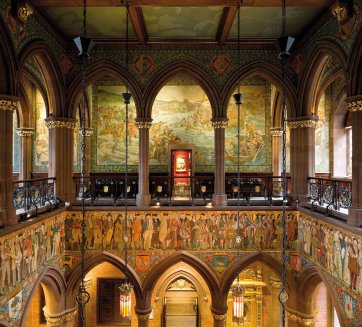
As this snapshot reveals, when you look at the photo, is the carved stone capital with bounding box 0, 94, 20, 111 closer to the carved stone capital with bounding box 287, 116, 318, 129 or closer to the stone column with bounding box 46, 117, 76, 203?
the stone column with bounding box 46, 117, 76, 203

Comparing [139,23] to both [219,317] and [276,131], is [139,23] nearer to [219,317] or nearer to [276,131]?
[276,131]

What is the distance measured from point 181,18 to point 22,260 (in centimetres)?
776

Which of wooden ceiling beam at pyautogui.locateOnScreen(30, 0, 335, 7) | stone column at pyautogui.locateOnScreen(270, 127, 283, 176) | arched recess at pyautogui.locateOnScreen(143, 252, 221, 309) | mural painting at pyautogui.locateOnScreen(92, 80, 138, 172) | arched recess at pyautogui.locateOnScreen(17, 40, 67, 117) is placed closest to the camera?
wooden ceiling beam at pyautogui.locateOnScreen(30, 0, 335, 7)

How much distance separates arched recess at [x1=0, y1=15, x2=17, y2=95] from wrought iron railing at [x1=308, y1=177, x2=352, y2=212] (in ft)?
27.0

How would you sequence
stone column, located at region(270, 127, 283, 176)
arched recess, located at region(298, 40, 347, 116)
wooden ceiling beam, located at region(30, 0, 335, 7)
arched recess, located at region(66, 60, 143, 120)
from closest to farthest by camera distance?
wooden ceiling beam, located at region(30, 0, 335, 7) < arched recess, located at region(298, 40, 347, 116) < arched recess, located at region(66, 60, 143, 120) < stone column, located at region(270, 127, 283, 176)

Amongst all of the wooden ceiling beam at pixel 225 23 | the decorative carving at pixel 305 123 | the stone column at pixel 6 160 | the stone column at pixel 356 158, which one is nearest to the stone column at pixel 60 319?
the stone column at pixel 6 160

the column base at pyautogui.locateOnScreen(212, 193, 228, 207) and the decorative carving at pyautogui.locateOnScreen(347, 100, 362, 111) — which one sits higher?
the decorative carving at pyautogui.locateOnScreen(347, 100, 362, 111)

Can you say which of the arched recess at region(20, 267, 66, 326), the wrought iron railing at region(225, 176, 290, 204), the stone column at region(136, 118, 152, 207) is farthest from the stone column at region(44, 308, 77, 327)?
the wrought iron railing at region(225, 176, 290, 204)

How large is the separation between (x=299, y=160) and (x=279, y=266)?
351 centimetres

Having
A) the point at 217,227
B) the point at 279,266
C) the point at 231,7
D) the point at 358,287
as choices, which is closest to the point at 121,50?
the point at 231,7

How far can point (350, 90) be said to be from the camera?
8172 millimetres

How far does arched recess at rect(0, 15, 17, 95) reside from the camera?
7844 mm

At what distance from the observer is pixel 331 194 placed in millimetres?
9617

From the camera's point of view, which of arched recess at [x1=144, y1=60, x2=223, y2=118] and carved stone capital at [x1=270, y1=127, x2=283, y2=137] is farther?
carved stone capital at [x1=270, y1=127, x2=283, y2=137]
